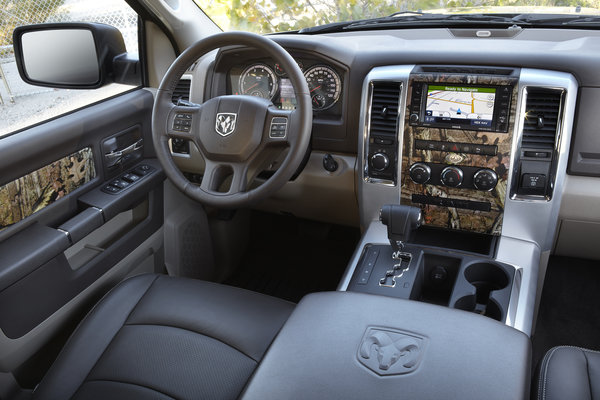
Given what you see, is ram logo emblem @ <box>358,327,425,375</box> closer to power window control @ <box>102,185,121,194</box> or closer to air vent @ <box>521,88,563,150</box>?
air vent @ <box>521,88,563,150</box>

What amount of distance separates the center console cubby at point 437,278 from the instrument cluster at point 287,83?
1.93 feet

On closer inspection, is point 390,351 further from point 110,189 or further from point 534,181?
point 110,189

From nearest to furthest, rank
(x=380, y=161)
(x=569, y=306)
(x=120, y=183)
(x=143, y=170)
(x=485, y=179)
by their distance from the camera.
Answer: (x=485, y=179) → (x=380, y=161) → (x=120, y=183) → (x=143, y=170) → (x=569, y=306)

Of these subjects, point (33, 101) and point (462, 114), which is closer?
point (462, 114)

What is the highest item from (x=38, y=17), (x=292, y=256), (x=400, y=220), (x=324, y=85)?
(x=38, y=17)

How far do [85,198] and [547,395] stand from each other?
4.85 feet

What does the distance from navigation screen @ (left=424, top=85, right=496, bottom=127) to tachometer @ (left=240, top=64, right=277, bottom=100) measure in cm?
60

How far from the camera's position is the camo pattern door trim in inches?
58.5

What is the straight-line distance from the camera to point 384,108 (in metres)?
1.74

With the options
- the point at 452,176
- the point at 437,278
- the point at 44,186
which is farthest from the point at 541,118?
the point at 44,186

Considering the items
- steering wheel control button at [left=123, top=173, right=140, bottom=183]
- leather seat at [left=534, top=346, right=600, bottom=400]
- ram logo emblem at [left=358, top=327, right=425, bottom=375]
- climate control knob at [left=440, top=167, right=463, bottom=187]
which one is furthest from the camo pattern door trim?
leather seat at [left=534, top=346, right=600, bottom=400]

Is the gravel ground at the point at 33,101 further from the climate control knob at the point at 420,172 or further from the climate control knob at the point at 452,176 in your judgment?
the climate control knob at the point at 452,176

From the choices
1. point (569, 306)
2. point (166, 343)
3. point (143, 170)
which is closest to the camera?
point (166, 343)

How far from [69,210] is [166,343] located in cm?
67
